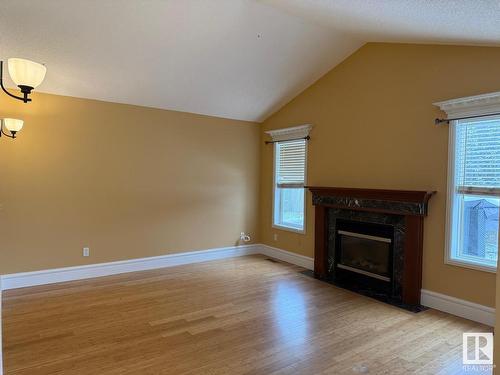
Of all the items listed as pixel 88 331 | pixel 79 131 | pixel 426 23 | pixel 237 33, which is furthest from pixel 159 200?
pixel 426 23

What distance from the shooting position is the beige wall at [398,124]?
11.5ft

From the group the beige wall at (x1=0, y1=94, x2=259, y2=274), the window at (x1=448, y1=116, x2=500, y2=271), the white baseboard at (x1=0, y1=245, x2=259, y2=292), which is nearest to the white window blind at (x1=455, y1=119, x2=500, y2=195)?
the window at (x1=448, y1=116, x2=500, y2=271)

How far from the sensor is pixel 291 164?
580cm

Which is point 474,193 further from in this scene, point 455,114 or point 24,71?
point 24,71

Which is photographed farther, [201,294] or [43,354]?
[201,294]

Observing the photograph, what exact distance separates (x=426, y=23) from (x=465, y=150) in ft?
4.70

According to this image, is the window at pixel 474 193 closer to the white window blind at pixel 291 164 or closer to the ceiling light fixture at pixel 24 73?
the white window blind at pixel 291 164

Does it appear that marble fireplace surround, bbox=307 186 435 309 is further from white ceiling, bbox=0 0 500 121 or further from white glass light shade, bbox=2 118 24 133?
white glass light shade, bbox=2 118 24 133

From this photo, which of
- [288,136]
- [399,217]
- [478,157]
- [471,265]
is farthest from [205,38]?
[471,265]

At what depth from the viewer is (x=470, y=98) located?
3.34 m

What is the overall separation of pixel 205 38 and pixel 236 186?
287cm

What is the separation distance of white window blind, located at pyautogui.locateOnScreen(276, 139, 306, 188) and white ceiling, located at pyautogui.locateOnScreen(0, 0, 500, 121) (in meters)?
0.99

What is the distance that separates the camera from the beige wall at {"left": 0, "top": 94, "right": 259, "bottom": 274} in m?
4.29

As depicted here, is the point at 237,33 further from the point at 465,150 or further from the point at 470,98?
the point at 465,150
